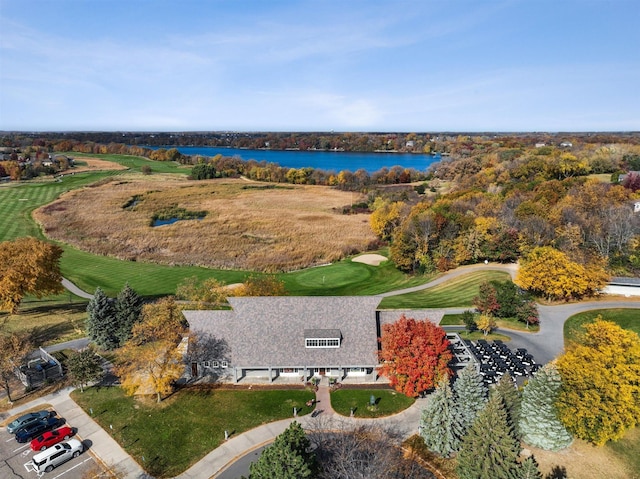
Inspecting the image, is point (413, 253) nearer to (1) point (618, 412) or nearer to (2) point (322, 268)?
(2) point (322, 268)

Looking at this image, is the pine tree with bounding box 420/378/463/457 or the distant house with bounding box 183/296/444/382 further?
the distant house with bounding box 183/296/444/382

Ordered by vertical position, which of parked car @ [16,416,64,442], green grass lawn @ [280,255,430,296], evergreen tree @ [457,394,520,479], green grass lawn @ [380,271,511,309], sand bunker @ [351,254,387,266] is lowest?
parked car @ [16,416,64,442]

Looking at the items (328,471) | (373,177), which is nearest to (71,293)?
(328,471)

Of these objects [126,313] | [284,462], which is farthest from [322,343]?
[126,313]

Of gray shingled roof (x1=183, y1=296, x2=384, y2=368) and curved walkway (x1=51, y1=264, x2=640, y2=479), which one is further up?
gray shingled roof (x1=183, y1=296, x2=384, y2=368)

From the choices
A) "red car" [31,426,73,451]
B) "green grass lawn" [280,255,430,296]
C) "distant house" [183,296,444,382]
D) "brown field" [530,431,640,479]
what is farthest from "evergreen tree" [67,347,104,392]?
"brown field" [530,431,640,479]

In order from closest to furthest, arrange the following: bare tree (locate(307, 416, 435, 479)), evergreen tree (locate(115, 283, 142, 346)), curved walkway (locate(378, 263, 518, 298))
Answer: bare tree (locate(307, 416, 435, 479)) < evergreen tree (locate(115, 283, 142, 346)) < curved walkway (locate(378, 263, 518, 298))

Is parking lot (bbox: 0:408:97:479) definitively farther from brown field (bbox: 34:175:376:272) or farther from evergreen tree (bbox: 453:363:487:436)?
brown field (bbox: 34:175:376:272)
